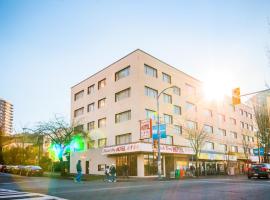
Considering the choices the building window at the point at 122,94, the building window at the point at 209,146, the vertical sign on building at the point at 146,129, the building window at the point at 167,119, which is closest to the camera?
the vertical sign on building at the point at 146,129

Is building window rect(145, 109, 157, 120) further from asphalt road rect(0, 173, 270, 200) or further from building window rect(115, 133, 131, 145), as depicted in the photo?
asphalt road rect(0, 173, 270, 200)

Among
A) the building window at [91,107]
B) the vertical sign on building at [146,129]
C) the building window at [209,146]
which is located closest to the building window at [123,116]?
the vertical sign on building at [146,129]

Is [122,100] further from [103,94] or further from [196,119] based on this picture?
[196,119]

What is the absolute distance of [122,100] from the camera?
1417 inches

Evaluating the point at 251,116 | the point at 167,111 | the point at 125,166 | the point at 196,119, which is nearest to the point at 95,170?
the point at 125,166

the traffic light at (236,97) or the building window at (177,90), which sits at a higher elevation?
the building window at (177,90)

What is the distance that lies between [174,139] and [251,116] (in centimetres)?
4350

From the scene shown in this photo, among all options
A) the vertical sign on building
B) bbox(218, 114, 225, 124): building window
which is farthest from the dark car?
bbox(218, 114, 225, 124): building window

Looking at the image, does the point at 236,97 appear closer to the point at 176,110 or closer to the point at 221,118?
the point at 176,110

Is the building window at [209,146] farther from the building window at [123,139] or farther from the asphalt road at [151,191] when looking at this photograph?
the asphalt road at [151,191]

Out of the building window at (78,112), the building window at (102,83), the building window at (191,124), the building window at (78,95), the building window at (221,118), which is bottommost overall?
the building window at (191,124)

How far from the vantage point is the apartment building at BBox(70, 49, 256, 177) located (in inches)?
1312

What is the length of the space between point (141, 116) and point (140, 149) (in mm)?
4803

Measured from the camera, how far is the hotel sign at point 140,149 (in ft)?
98.6
